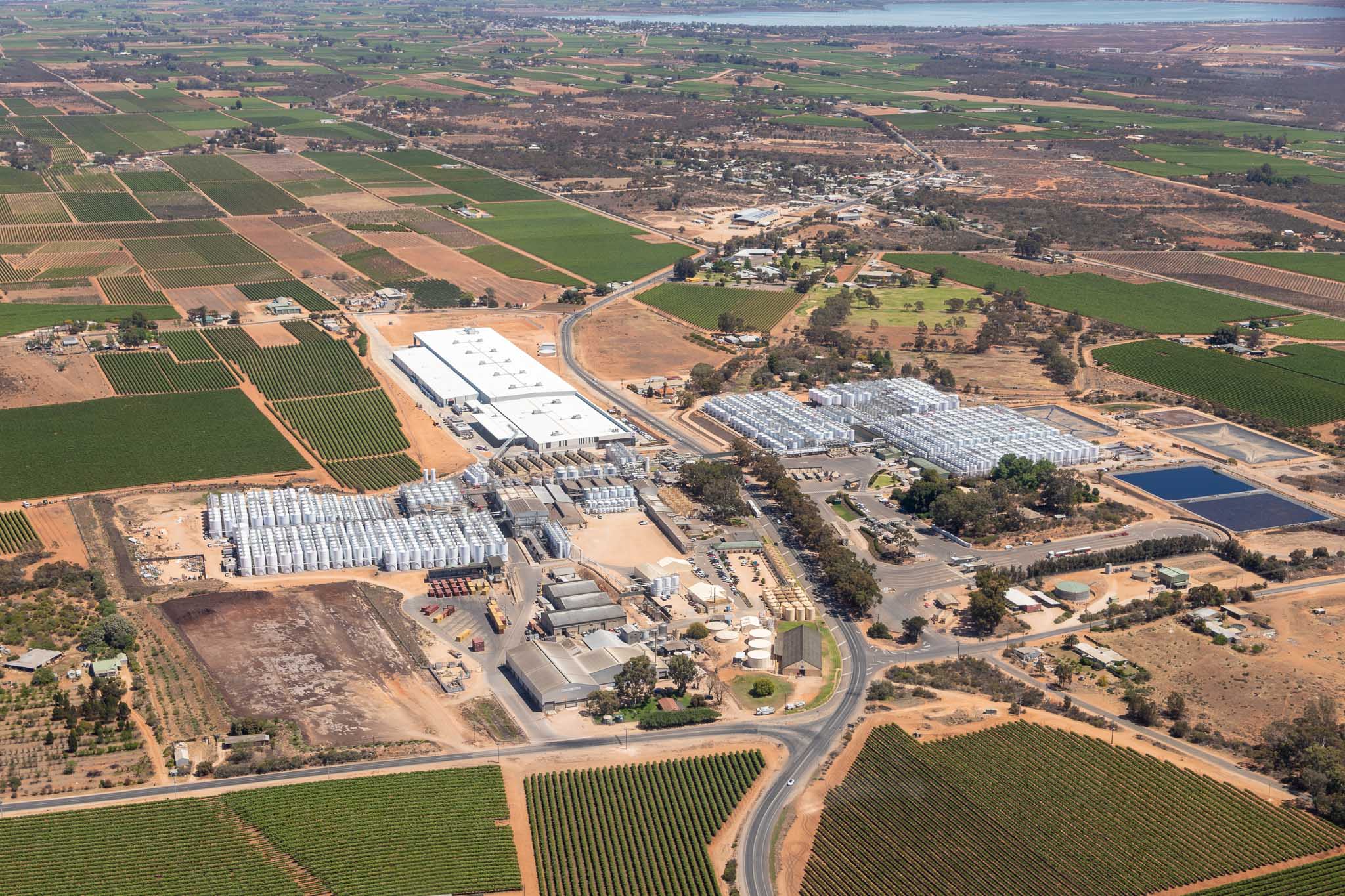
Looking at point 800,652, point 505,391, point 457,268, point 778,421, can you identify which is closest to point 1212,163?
point 457,268

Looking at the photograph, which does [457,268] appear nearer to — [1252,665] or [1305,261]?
[1305,261]

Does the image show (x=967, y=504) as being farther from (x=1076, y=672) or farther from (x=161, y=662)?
(x=161, y=662)

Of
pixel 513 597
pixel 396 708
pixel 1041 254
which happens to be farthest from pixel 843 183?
pixel 396 708

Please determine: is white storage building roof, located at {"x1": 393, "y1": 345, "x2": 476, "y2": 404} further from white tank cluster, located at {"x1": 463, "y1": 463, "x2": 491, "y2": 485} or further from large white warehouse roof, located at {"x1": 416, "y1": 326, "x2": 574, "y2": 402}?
white tank cluster, located at {"x1": 463, "y1": 463, "x2": 491, "y2": 485}

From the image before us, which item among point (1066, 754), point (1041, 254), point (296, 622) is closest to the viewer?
point (1066, 754)

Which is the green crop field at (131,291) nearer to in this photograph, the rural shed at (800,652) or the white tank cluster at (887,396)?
the white tank cluster at (887,396)

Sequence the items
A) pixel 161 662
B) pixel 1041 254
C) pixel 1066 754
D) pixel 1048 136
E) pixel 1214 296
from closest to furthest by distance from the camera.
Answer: pixel 1066 754, pixel 161 662, pixel 1214 296, pixel 1041 254, pixel 1048 136

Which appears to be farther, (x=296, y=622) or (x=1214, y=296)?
(x=1214, y=296)
